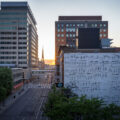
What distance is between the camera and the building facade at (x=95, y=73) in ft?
108

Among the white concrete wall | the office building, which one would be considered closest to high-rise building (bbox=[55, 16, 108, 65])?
the office building

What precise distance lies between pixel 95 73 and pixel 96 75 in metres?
0.52

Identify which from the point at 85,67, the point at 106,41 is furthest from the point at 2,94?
the point at 106,41

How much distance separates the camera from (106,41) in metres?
42.6

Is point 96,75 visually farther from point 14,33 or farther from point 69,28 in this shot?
point 69,28

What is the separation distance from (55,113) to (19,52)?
266 feet

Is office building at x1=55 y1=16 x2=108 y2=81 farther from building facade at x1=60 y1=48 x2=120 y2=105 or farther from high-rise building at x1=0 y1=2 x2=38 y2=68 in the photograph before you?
building facade at x1=60 y1=48 x2=120 y2=105

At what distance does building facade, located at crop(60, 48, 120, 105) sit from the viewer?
33.1 m

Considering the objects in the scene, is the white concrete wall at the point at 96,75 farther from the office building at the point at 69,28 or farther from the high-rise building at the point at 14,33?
the office building at the point at 69,28

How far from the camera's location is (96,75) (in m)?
33.2

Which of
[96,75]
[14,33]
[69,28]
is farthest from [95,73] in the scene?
[69,28]

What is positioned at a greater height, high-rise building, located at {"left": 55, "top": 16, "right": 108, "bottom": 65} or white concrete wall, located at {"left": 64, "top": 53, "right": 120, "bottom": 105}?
high-rise building, located at {"left": 55, "top": 16, "right": 108, "bottom": 65}

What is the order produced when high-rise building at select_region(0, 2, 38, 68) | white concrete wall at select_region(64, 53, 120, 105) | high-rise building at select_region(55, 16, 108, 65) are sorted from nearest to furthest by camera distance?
white concrete wall at select_region(64, 53, 120, 105), high-rise building at select_region(0, 2, 38, 68), high-rise building at select_region(55, 16, 108, 65)

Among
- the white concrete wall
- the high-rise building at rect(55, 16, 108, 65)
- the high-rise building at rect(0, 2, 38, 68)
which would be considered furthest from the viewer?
the high-rise building at rect(55, 16, 108, 65)
